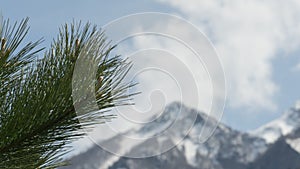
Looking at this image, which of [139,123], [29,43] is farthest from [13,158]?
[139,123]

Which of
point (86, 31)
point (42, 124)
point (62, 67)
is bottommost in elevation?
point (42, 124)

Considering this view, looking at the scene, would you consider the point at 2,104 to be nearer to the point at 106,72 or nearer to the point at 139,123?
the point at 106,72

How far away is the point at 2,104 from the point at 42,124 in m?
0.43

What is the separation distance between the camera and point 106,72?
5.74 meters

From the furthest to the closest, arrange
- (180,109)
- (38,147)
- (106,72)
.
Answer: (38,147) → (106,72) → (180,109)

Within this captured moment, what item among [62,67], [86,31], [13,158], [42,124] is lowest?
[13,158]

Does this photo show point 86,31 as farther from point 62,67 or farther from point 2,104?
point 2,104

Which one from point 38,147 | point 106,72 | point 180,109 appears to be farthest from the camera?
point 38,147

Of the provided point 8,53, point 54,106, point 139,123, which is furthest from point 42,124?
point 139,123

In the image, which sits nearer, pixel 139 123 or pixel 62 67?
pixel 139 123

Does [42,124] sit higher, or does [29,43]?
[29,43]

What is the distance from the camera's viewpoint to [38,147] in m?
6.22

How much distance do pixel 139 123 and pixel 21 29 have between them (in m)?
1.45

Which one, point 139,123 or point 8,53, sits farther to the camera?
point 8,53
